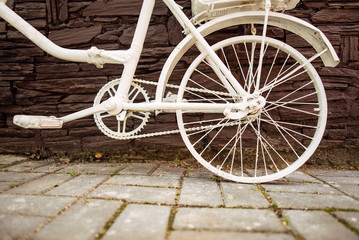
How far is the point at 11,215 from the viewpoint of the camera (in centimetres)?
108

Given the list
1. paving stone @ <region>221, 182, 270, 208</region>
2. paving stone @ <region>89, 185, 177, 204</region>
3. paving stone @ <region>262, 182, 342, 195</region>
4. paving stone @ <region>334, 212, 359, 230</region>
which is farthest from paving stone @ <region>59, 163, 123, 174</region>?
paving stone @ <region>334, 212, 359, 230</region>

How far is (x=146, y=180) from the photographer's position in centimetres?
162

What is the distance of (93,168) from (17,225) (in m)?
1.03

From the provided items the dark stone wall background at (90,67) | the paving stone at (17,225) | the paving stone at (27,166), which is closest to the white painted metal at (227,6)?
the dark stone wall background at (90,67)

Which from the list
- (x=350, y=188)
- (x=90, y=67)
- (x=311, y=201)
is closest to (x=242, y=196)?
(x=311, y=201)

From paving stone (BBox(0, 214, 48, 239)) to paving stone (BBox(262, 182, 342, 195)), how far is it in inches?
52.1

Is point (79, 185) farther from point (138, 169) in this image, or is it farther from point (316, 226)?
point (316, 226)

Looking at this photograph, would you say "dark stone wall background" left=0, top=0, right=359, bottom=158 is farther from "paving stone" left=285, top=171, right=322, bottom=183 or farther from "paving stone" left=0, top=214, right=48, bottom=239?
"paving stone" left=0, top=214, right=48, bottom=239

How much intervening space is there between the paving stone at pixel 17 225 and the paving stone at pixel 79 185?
1.00 ft

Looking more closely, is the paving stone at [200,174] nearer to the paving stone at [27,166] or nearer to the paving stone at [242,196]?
the paving stone at [242,196]

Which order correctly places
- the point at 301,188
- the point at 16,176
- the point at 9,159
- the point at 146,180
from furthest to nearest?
the point at 9,159
the point at 16,176
the point at 146,180
the point at 301,188

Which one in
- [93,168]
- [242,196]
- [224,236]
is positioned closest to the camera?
[224,236]

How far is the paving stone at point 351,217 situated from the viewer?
3.37ft

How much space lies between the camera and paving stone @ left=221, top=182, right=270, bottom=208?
1.22 m
